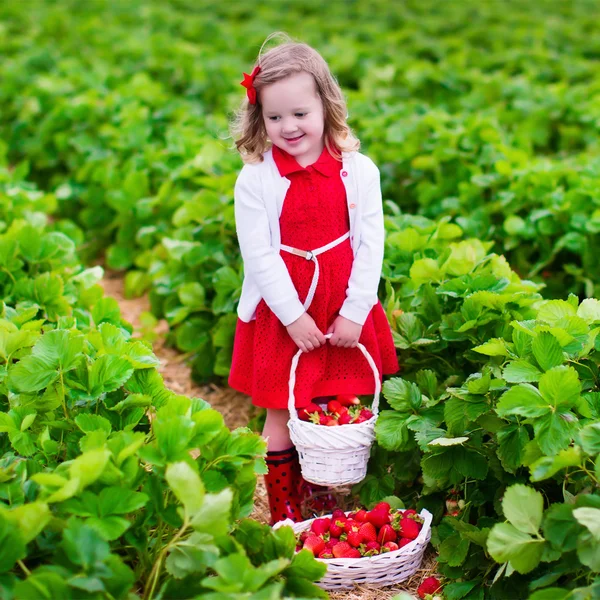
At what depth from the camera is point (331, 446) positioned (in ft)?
8.46

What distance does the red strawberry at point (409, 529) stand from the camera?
8.44 ft

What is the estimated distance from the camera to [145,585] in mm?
2139

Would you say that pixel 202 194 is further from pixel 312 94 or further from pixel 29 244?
pixel 312 94

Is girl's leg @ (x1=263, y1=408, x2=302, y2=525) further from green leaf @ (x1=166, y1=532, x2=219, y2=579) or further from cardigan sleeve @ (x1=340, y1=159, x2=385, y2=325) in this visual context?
green leaf @ (x1=166, y1=532, x2=219, y2=579)

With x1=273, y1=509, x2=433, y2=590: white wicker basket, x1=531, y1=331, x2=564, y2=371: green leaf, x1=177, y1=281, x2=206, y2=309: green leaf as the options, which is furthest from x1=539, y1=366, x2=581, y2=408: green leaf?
x1=177, y1=281, x2=206, y2=309: green leaf

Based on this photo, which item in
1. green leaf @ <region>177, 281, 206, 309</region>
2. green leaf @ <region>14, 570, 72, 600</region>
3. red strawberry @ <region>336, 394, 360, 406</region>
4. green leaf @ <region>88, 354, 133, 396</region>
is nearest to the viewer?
green leaf @ <region>14, 570, 72, 600</region>

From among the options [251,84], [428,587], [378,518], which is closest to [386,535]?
[378,518]

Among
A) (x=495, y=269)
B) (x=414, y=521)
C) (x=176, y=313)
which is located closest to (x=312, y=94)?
(x=495, y=269)

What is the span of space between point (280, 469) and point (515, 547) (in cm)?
98

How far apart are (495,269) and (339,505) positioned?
99cm

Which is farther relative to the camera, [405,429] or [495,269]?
[495,269]

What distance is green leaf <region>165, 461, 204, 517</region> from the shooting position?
74.8 inches

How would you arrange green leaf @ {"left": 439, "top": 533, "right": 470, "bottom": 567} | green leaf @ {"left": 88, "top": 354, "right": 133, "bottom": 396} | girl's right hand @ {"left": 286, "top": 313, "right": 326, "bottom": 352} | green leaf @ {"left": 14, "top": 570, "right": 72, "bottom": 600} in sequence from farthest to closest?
girl's right hand @ {"left": 286, "top": 313, "right": 326, "bottom": 352}, green leaf @ {"left": 439, "top": 533, "right": 470, "bottom": 567}, green leaf @ {"left": 88, "top": 354, "right": 133, "bottom": 396}, green leaf @ {"left": 14, "top": 570, "right": 72, "bottom": 600}

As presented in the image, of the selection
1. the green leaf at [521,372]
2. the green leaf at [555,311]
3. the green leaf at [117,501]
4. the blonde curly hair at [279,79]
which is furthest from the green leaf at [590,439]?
the blonde curly hair at [279,79]
